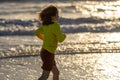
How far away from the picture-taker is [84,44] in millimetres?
12141

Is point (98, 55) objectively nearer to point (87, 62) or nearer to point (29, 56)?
point (87, 62)

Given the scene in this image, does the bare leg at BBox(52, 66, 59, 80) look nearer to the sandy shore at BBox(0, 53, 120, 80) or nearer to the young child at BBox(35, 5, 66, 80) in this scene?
the young child at BBox(35, 5, 66, 80)

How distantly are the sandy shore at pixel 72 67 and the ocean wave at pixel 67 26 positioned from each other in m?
4.89

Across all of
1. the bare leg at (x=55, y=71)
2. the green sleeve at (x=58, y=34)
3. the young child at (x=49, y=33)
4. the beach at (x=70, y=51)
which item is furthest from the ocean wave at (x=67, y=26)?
the green sleeve at (x=58, y=34)

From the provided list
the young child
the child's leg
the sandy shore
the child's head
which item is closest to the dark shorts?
the young child

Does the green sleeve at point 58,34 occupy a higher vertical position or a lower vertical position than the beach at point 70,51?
higher

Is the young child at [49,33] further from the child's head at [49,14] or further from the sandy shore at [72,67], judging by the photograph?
the sandy shore at [72,67]

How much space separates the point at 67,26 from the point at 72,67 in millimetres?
7810

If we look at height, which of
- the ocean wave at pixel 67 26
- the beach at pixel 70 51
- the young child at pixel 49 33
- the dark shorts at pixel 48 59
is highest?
the young child at pixel 49 33

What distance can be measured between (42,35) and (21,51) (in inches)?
152

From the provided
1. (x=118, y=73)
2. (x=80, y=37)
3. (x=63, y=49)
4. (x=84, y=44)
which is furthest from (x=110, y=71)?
(x=80, y=37)

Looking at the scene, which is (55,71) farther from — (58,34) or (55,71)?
(58,34)

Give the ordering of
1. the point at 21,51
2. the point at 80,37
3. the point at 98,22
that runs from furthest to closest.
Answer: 1. the point at 98,22
2. the point at 80,37
3. the point at 21,51

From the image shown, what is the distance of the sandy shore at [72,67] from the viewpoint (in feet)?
27.5
